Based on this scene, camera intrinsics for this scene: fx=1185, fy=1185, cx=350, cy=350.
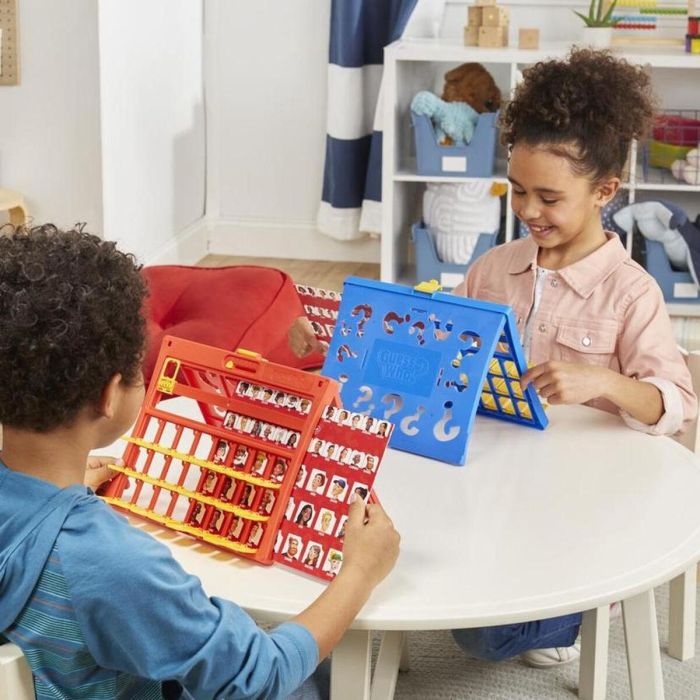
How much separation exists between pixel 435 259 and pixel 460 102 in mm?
501

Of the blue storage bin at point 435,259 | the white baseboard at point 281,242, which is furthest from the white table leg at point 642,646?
the white baseboard at point 281,242

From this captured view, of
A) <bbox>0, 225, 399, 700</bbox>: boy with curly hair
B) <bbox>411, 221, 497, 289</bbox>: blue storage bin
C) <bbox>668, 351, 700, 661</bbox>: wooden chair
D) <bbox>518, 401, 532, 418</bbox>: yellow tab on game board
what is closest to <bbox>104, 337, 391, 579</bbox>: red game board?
<bbox>0, 225, 399, 700</bbox>: boy with curly hair

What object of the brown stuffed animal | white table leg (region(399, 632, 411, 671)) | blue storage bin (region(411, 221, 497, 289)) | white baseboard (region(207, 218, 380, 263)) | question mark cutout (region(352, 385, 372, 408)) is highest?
the brown stuffed animal

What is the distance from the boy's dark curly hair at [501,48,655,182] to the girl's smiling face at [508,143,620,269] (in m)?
0.01

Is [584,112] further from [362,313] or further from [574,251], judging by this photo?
[362,313]

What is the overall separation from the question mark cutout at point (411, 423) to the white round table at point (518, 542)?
Result: 0.03m

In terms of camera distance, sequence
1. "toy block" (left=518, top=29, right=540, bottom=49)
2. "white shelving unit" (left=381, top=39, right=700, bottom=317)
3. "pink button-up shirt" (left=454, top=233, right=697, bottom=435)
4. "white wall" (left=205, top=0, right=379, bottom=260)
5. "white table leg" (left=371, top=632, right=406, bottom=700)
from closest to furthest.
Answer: "white table leg" (left=371, top=632, right=406, bottom=700), "pink button-up shirt" (left=454, top=233, right=697, bottom=435), "white shelving unit" (left=381, top=39, right=700, bottom=317), "toy block" (left=518, top=29, right=540, bottom=49), "white wall" (left=205, top=0, right=379, bottom=260)

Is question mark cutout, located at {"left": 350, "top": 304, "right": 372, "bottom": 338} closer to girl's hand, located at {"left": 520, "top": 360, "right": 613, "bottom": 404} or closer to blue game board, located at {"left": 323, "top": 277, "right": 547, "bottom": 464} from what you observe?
blue game board, located at {"left": 323, "top": 277, "right": 547, "bottom": 464}

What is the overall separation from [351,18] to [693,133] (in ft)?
3.93

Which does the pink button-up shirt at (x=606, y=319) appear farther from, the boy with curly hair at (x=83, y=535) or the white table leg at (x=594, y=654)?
the boy with curly hair at (x=83, y=535)

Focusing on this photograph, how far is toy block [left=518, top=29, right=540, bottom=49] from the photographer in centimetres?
373

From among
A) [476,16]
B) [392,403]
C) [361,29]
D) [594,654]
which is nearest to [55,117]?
[361,29]

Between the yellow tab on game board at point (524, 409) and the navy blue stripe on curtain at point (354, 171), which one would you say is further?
the navy blue stripe on curtain at point (354, 171)

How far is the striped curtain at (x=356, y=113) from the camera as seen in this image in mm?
4043
